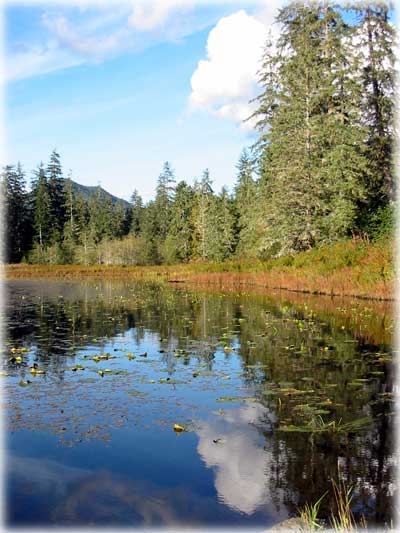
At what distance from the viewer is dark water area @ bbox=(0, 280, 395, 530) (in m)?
5.46

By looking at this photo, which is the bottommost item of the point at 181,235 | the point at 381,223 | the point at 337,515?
the point at 337,515

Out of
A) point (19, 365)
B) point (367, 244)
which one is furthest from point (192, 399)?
point (367, 244)

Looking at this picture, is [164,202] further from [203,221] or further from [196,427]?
[196,427]

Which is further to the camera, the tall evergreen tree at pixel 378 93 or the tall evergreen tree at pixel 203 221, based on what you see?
the tall evergreen tree at pixel 203 221

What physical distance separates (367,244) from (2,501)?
2348 centimetres

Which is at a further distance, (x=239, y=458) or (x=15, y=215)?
(x=15, y=215)

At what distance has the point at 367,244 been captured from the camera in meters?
26.2

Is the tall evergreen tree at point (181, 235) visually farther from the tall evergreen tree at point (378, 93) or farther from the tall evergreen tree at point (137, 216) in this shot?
the tall evergreen tree at point (378, 93)

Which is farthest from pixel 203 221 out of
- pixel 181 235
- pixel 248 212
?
pixel 248 212

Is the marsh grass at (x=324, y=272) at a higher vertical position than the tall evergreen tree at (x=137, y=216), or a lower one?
lower

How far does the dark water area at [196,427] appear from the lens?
546cm

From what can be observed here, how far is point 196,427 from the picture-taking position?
764 centimetres


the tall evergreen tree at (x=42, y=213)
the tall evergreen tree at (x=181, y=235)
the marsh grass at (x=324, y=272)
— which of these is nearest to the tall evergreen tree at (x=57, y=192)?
the tall evergreen tree at (x=42, y=213)

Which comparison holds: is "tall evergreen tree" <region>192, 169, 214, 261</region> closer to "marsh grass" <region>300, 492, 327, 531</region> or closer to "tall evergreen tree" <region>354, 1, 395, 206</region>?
"tall evergreen tree" <region>354, 1, 395, 206</region>
